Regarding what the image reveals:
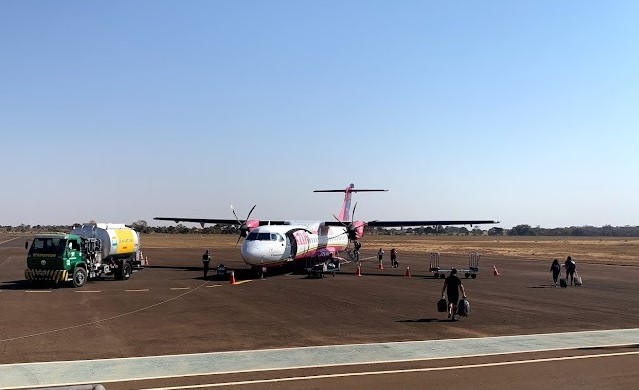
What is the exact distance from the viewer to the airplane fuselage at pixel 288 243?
31938 millimetres

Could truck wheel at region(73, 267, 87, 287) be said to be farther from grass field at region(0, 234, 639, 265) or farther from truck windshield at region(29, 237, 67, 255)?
grass field at region(0, 234, 639, 265)

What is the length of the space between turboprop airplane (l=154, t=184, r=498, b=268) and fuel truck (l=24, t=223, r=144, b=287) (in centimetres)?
669

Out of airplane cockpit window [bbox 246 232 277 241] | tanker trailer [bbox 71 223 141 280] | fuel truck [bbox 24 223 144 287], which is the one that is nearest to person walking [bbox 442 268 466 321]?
airplane cockpit window [bbox 246 232 277 241]

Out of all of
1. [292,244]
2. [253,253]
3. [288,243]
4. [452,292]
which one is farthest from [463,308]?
[292,244]

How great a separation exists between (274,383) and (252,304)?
11.3 metres

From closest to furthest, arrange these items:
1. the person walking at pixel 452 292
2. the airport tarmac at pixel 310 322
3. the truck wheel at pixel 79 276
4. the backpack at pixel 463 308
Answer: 1. the airport tarmac at pixel 310 322
2. the backpack at pixel 463 308
3. the person walking at pixel 452 292
4. the truck wheel at pixel 79 276

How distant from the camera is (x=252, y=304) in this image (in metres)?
21.0

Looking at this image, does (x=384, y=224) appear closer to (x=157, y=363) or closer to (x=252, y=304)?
(x=252, y=304)

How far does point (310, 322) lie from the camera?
663 inches

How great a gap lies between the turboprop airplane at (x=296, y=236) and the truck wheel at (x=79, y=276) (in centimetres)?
849

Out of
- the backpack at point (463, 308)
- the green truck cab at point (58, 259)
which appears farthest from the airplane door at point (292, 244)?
the backpack at point (463, 308)

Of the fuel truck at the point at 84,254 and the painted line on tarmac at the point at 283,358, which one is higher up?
the fuel truck at the point at 84,254

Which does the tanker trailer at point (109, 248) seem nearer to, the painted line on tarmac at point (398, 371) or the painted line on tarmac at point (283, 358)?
the painted line on tarmac at point (283, 358)

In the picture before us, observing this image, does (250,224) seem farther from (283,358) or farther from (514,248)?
(514,248)
